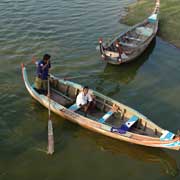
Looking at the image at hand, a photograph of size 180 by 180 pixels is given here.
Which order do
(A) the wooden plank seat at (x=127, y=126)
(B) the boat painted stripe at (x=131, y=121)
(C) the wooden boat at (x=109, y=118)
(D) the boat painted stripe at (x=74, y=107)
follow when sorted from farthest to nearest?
(D) the boat painted stripe at (x=74, y=107)
(B) the boat painted stripe at (x=131, y=121)
(A) the wooden plank seat at (x=127, y=126)
(C) the wooden boat at (x=109, y=118)

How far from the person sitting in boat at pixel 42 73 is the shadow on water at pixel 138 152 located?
376 cm

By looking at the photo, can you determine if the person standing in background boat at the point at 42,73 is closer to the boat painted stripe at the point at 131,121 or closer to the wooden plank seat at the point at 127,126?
the wooden plank seat at the point at 127,126

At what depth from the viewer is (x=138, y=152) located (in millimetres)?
15750

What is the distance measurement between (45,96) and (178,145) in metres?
7.45

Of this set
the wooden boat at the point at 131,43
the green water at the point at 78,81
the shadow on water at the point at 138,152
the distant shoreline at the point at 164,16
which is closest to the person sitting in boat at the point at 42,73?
the green water at the point at 78,81

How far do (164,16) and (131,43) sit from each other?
6720mm

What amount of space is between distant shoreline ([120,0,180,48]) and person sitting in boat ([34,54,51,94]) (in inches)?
465

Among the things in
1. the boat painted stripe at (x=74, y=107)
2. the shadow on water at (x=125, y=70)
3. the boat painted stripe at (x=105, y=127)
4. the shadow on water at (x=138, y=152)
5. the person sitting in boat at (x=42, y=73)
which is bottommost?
the shadow on water at (x=138, y=152)

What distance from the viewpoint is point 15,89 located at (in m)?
19.7

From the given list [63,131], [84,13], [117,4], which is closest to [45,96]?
[63,131]

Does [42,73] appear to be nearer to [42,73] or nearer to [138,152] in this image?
[42,73]

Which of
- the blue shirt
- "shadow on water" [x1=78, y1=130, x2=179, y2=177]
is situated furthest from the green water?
the blue shirt

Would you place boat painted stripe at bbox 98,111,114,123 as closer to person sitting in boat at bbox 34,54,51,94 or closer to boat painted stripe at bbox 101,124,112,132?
boat painted stripe at bbox 101,124,112,132

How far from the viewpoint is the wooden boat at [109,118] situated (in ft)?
49.1
